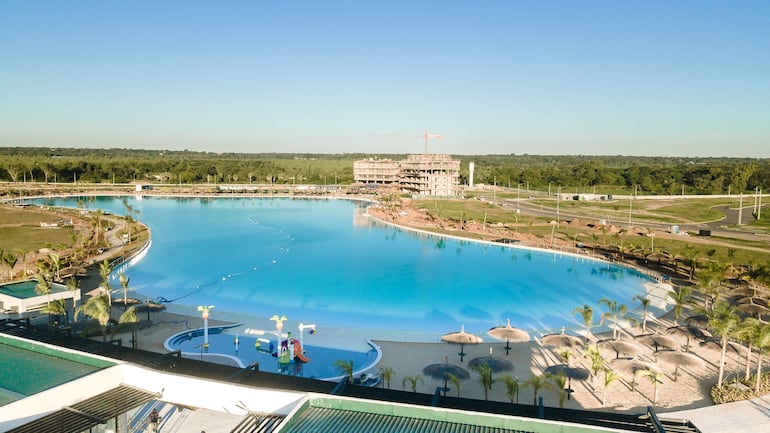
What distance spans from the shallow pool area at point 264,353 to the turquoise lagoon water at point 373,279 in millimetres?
2143

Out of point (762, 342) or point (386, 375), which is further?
point (386, 375)

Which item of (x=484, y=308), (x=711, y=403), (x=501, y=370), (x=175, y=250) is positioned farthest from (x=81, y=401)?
(x=175, y=250)

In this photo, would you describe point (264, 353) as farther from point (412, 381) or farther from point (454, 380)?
point (454, 380)

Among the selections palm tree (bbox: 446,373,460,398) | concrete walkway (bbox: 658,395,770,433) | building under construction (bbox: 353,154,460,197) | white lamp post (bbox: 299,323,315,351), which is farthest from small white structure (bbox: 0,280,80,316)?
building under construction (bbox: 353,154,460,197)

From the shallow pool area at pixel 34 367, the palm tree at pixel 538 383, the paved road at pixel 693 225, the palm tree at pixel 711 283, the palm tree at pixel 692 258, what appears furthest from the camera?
the paved road at pixel 693 225

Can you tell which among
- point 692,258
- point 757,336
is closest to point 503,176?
point 692,258

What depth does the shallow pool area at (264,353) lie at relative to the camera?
1575 cm

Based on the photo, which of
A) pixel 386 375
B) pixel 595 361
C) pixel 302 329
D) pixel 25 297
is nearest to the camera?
pixel 595 361

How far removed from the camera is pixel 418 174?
85250mm

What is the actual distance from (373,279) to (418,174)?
188 ft

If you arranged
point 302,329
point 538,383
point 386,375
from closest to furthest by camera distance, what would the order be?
point 538,383 → point 386,375 → point 302,329

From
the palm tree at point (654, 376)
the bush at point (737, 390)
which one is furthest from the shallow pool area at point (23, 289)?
the bush at point (737, 390)

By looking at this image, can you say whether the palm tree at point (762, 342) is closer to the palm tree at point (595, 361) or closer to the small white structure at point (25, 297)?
the palm tree at point (595, 361)

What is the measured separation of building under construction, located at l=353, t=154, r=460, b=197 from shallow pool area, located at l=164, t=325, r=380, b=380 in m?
64.1
